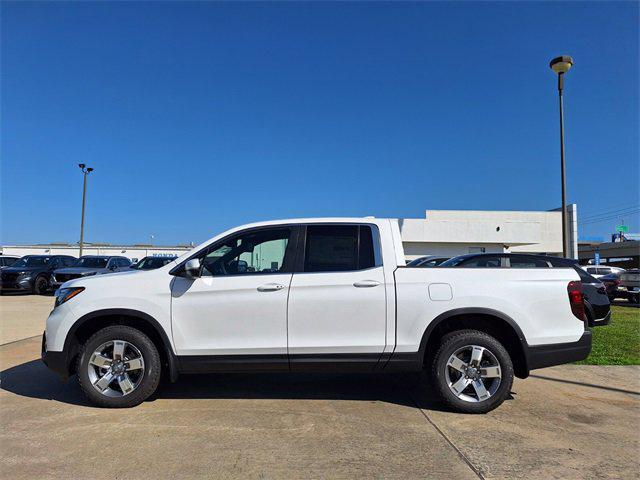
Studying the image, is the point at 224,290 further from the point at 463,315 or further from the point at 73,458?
the point at 463,315

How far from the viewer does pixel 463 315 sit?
16.0 feet

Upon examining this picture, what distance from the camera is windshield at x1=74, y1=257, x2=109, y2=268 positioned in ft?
61.8

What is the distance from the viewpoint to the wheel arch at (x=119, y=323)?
476cm

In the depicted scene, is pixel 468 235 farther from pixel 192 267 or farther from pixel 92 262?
pixel 192 267

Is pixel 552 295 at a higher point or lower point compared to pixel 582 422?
higher

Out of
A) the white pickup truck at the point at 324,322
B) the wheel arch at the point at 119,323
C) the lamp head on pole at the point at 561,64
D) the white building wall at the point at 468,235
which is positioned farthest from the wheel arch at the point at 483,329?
the white building wall at the point at 468,235

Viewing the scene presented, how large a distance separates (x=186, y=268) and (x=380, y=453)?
2.49 m

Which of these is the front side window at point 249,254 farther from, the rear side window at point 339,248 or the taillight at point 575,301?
the taillight at point 575,301

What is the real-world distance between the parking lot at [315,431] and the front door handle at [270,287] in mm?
1227

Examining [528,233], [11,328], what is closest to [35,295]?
[11,328]

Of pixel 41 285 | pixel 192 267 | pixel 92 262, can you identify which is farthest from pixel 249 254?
pixel 41 285

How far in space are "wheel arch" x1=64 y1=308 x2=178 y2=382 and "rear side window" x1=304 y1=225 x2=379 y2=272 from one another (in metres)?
1.64

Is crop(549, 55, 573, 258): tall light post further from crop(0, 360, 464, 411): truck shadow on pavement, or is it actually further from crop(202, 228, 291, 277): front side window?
crop(202, 228, 291, 277): front side window

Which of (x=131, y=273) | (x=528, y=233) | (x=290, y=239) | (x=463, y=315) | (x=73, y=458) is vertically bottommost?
(x=73, y=458)
